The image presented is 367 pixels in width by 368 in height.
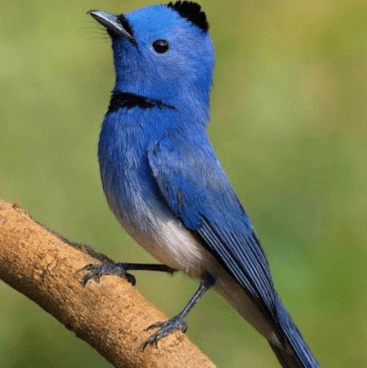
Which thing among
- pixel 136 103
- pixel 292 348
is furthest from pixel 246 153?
pixel 292 348

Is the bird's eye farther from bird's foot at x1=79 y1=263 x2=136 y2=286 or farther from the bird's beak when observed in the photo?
bird's foot at x1=79 y1=263 x2=136 y2=286

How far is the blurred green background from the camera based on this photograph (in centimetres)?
441

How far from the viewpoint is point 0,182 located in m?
4.75

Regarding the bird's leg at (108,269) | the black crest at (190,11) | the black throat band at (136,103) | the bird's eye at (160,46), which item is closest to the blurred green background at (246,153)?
the bird's leg at (108,269)

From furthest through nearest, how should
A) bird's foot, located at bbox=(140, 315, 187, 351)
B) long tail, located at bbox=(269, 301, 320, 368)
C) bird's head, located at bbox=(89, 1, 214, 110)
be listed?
bird's head, located at bbox=(89, 1, 214, 110) → long tail, located at bbox=(269, 301, 320, 368) → bird's foot, located at bbox=(140, 315, 187, 351)

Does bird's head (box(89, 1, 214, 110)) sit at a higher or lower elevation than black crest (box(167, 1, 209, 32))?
lower

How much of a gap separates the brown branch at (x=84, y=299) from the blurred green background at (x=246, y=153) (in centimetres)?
154

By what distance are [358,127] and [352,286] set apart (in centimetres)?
90

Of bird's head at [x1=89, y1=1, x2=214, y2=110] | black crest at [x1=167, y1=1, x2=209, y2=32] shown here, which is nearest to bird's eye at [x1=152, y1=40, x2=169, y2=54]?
bird's head at [x1=89, y1=1, x2=214, y2=110]

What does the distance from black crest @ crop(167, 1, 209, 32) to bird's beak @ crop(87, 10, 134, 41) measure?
0.47 ft

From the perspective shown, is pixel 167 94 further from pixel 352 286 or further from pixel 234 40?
pixel 234 40

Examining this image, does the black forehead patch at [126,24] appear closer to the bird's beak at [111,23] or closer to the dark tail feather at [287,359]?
the bird's beak at [111,23]

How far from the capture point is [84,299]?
8.61ft

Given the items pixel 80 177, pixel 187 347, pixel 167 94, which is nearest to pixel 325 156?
pixel 80 177
